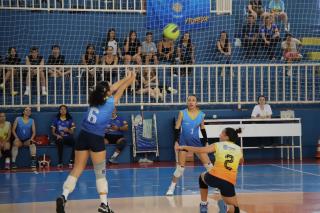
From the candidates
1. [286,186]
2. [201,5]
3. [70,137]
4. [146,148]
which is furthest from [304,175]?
[201,5]

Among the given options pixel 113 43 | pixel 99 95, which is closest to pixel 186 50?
pixel 113 43

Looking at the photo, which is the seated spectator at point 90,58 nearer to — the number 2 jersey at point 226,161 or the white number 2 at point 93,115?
the white number 2 at point 93,115

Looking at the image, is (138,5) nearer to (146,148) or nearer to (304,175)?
(146,148)

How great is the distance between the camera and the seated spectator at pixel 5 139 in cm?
1702

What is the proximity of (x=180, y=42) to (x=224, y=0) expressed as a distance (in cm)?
297

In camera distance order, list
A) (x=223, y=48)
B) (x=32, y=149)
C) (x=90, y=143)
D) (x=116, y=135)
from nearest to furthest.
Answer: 1. (x=90, y=143)
2. (x=32, y=149)
3. (x=116, y=135)
4. (x=223, y=48)

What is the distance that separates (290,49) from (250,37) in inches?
56.8

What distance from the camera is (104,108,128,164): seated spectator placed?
1795 centimetres

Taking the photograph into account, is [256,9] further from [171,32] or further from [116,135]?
[116,135]

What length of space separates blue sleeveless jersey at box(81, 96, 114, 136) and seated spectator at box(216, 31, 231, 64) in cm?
1129

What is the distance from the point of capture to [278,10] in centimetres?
2162

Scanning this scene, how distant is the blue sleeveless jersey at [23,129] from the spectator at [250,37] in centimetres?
799

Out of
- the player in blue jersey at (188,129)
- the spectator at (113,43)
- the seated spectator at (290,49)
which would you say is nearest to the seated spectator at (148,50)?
the spectator at (113,43)

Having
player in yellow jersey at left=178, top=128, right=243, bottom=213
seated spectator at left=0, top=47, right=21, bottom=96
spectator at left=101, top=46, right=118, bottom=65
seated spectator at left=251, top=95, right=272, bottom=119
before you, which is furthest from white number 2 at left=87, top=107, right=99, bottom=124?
seated spectator at left=251, top=95, right=272, bottom=119
